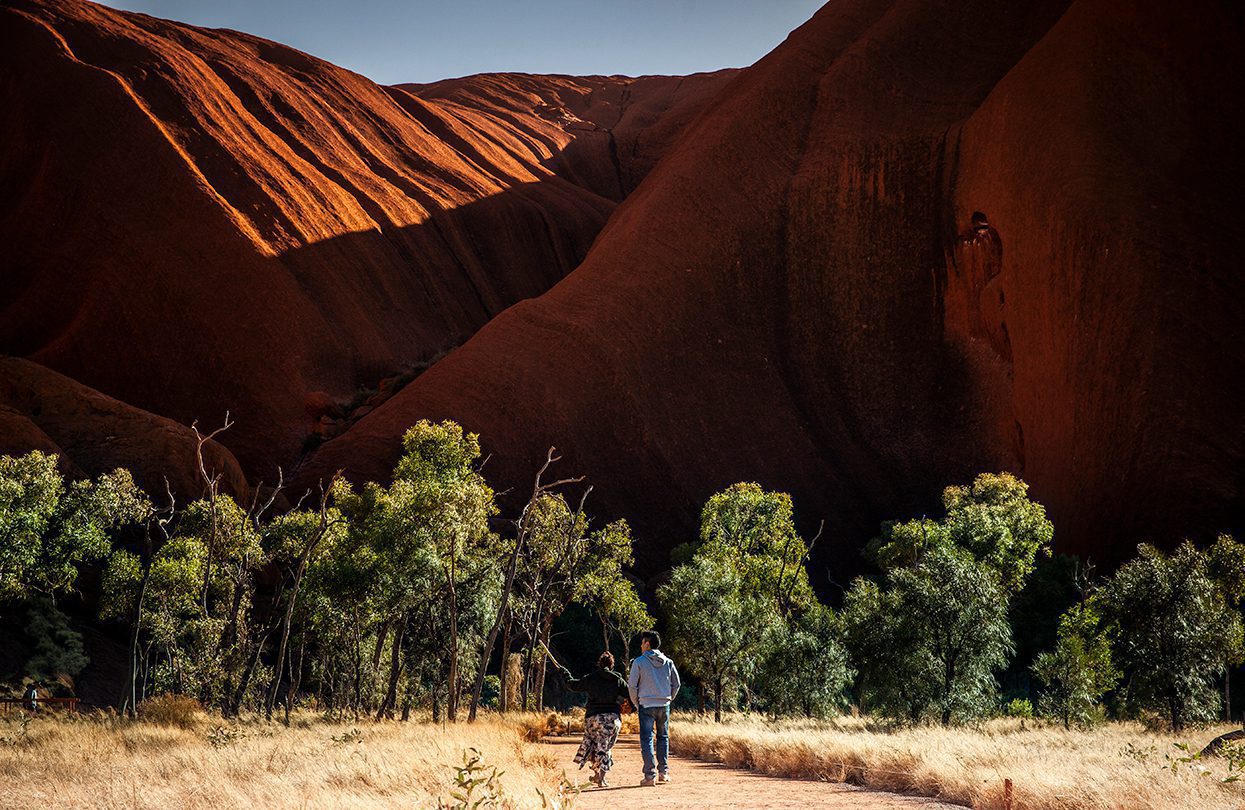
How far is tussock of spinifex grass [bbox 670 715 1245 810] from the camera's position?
350 inches

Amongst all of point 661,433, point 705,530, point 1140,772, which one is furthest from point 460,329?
point 1140,772

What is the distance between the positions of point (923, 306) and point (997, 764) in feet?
173

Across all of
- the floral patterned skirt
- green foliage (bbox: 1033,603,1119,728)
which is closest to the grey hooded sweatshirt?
the floral patterned skirt

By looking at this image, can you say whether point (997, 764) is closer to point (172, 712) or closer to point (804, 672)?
point (172, 712)

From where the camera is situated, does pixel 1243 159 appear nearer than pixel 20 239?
Yes

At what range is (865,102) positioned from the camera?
66.9 metres

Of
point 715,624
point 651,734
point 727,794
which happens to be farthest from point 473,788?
point 715,624

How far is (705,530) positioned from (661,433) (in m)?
15.0

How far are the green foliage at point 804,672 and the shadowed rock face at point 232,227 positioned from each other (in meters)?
36.7

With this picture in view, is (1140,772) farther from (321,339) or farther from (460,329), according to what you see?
(460,329)

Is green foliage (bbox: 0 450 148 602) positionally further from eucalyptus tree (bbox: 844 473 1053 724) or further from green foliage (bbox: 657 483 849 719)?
eucalyptus tree (bbox: 844 473 1053 724)

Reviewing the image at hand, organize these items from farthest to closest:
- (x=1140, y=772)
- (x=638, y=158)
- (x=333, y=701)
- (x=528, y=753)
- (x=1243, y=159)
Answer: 1. (x=638, y=158)
2. (x=1243, y=159)
3. (x=333, y=701)
4. (x=528, y=753)
5. (x=1140, y=772)

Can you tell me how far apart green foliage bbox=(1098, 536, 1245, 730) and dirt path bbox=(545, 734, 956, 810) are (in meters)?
15.1

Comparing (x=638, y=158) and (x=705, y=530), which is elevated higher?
(x=638, y=158)
